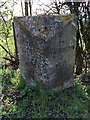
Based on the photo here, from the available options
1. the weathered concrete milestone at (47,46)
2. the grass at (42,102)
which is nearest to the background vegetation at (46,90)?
the grass at (42,102)

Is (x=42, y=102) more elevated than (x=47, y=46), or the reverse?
(x=47, y=46)

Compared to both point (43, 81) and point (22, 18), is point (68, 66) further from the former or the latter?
point (22, 18)

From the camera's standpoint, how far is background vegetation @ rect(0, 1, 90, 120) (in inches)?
105

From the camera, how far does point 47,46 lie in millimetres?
2744

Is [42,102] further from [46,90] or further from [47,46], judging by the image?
[47,46]

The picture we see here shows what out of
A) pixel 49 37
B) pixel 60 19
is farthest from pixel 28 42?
pixel 60 19

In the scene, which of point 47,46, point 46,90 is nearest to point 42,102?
point 46,90

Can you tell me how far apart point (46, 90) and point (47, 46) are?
0.54 meters

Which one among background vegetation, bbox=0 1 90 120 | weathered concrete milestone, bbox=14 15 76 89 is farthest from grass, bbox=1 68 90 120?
weathered concrete milestone, bbox=14 15 76 89

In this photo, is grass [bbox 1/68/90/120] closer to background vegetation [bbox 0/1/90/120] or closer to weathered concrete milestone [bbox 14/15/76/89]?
background vegetation [bbox 0/1/90/120]

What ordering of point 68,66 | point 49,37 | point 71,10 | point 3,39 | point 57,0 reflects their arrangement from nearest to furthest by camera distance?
1. point 49,37
2. point 68,66
3. point 71,10
4. point 57,0
5. point 3,39

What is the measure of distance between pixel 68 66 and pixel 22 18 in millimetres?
814

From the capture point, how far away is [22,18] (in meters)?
2.86

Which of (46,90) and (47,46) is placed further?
(46,90)
